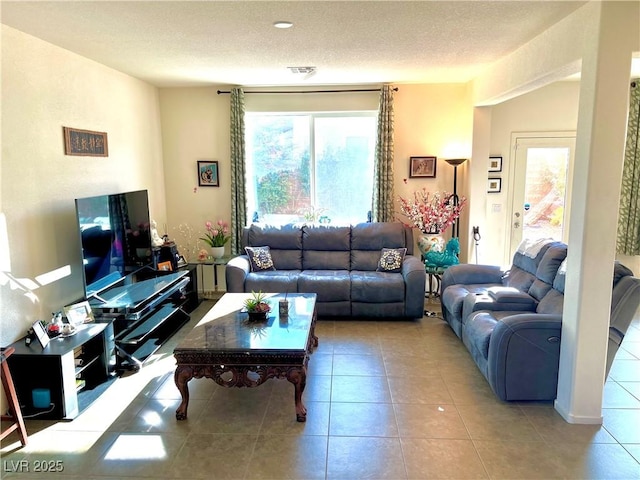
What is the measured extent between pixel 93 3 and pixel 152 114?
3050 millimetres

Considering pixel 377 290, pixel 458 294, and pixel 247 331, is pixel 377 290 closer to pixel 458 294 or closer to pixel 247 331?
pixel 458 294

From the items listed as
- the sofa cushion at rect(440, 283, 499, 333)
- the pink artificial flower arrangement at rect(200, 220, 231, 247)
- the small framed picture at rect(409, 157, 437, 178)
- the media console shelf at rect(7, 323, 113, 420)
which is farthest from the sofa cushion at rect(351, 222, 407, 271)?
the media console shelf at rect(7, 323, 113, 420)

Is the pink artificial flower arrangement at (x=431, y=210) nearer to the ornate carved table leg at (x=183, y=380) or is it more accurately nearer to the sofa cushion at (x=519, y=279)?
the sofa cushion at (x=519, y=279)

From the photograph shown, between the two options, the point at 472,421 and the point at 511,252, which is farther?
the point at 511,252

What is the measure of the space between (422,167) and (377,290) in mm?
1926

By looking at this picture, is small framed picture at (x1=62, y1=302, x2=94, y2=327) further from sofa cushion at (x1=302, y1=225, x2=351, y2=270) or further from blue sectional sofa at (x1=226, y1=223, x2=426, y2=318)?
sofa cushion at (x1=302, y1=225, x2=351, y2=270)

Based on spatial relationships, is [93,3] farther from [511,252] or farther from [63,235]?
[511,252]

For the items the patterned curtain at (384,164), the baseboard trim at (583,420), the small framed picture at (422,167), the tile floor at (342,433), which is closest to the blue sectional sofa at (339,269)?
the patterned curtain at (384,164)

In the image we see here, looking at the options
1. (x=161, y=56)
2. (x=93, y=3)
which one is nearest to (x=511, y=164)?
(x=161, y=56)

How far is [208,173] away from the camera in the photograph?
19.7ft

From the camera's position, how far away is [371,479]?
2.50m

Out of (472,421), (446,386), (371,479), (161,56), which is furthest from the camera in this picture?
(161,56)

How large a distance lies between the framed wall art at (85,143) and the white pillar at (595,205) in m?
3.89

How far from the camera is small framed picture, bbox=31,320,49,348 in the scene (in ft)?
10.1
